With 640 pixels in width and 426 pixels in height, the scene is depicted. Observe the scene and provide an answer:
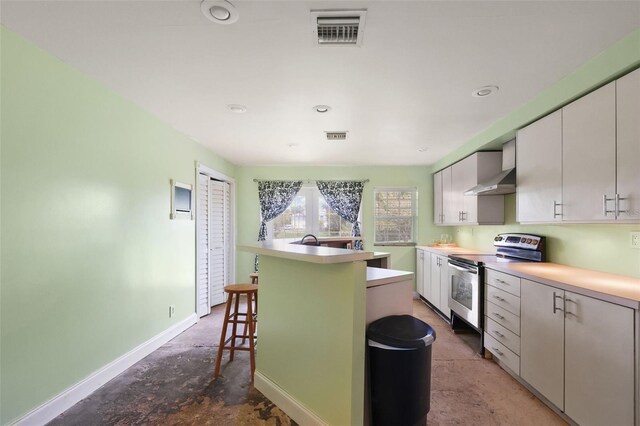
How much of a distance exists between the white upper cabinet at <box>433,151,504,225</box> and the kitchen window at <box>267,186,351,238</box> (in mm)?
1895

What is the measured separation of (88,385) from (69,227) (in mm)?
1246

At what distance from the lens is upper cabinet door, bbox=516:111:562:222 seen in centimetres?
233

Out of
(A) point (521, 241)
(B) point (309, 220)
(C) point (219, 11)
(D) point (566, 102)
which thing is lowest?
(A) point (521, 241)

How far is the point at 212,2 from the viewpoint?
1451 mm

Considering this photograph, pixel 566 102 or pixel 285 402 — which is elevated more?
pixel 566 102

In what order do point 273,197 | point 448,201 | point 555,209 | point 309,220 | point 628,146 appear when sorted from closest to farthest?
point 628,146, point 555,209, point 448,201, point 273,197, point 309,220

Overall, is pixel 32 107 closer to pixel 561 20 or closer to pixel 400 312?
pixel 400 312

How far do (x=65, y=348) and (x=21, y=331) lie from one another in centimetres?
37

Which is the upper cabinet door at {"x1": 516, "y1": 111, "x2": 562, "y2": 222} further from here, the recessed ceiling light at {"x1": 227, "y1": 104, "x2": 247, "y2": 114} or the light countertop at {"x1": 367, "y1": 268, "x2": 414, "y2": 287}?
the recessed ceiling light at {"x1": 227, "y1": 104, "x2": 247, "y2": 114}

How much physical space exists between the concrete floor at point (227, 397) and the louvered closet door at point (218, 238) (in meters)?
1.71

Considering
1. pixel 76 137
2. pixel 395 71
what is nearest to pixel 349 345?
pixel 395 71

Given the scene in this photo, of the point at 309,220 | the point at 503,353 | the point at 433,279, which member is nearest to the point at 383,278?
the point at 503,353

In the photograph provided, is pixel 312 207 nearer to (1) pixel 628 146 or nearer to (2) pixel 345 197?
Answer: (2) pixel 345 197

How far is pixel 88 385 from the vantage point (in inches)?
87.3
